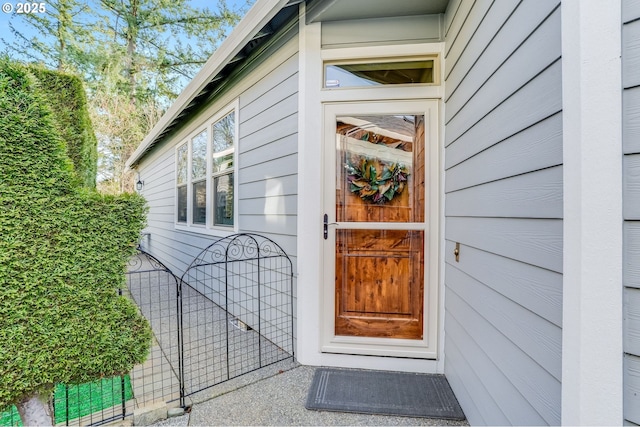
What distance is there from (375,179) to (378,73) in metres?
0.85

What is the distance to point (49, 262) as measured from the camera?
1627mm

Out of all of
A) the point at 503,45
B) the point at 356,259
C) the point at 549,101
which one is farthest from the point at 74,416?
the point at 503,45

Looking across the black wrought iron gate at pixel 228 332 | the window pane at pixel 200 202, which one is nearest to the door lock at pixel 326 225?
the black wrought iron gate at pixel 228 332

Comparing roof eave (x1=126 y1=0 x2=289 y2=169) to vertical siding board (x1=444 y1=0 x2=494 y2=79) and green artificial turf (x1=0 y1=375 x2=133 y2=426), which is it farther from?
green artificial turf (x1=0 y1=375 x2=133 y2=426)

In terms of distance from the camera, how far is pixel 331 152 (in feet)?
8.07

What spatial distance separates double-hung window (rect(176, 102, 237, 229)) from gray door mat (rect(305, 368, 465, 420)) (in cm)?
225

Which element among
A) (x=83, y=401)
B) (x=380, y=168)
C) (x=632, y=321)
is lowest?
(x=83, y=401)

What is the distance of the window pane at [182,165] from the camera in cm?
566

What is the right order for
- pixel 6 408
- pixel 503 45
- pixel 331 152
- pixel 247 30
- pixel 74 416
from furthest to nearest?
pixel 247 30 < pixel 331 152 < pixel 74 416 < pixel 6 408 < pixel 503 45

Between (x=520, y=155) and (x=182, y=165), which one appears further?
(x=182, y=165)

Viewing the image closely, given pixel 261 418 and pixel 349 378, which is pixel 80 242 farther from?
pixel 349 378

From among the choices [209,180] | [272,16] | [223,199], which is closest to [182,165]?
[209,180]

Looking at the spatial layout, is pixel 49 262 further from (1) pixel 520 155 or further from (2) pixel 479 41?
(2) pixel 479 41

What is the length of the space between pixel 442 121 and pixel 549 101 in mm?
1300
